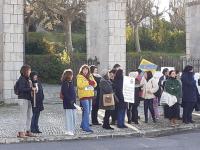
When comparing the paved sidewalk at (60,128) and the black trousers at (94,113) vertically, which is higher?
the black trousers at (94,113)

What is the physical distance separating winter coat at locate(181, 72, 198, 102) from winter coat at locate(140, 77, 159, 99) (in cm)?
A: 92

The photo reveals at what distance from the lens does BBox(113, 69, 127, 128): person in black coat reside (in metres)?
15.4

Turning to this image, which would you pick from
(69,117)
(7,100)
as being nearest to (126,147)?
(69,117)

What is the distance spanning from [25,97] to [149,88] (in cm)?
446

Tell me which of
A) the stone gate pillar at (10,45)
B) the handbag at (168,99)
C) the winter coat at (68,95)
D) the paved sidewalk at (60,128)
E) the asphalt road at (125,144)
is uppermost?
the stone gate pillar at (10,45)

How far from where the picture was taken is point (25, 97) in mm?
13711

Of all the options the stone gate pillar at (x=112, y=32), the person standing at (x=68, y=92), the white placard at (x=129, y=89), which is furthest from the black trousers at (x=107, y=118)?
the stone gate pillar at (x=112, y=32)

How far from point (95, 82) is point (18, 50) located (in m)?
7.18

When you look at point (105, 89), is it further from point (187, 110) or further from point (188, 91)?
point (187, 110)

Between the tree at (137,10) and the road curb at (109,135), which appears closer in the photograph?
the road curb at (109,135)

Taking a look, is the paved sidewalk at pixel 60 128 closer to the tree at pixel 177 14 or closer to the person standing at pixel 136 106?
the person standing at pixel 136 106

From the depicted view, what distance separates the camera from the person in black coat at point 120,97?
15367mm

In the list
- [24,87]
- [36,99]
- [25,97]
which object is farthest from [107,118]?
[24,87]

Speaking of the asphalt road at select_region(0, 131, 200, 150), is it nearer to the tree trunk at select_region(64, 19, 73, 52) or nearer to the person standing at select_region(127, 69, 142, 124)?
the person standing at select_region(127, 69, 142, 124)
